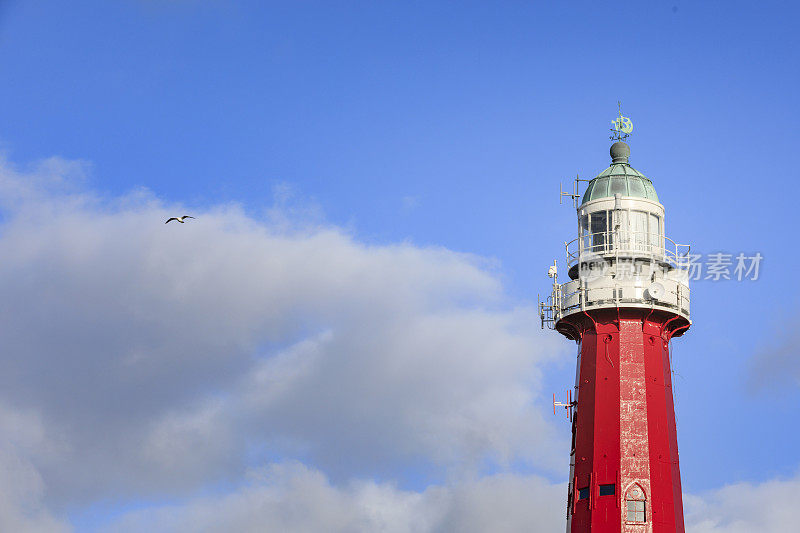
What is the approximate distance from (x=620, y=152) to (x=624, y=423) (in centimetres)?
1411

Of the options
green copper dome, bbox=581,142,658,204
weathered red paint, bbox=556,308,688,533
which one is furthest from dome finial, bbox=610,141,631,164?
weathered red paint, bbox=556,308,688,533

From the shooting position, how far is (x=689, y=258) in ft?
218

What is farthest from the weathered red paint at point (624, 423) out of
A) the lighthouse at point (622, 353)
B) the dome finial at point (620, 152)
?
the dome finial at point (620, 152)

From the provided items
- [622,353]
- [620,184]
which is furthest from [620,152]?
[622,353]

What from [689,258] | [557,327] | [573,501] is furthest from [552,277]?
[573,501]

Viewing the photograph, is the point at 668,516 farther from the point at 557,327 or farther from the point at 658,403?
the point at 557,327

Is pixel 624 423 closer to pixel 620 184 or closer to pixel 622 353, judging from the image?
pixel 622 353

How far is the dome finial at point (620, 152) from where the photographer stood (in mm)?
68806

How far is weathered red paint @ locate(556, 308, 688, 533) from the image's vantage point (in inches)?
2453

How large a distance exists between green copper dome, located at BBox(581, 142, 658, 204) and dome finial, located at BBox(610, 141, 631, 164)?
2.6 inches

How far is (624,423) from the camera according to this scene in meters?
63.4

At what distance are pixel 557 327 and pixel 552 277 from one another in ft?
8.19

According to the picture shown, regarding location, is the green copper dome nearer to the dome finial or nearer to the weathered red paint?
the dome finial

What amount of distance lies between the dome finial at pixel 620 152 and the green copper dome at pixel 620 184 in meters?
0.07
